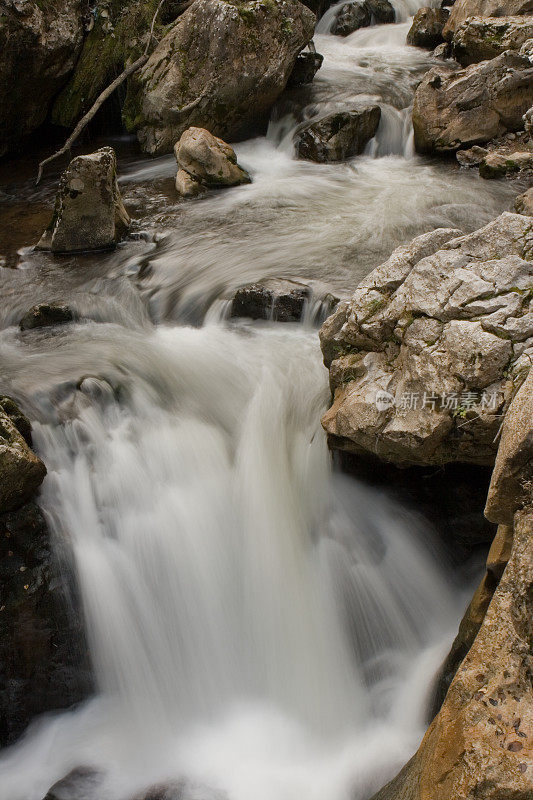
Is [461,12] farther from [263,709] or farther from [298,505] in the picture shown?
[263,709]

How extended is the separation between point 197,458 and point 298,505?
829mm

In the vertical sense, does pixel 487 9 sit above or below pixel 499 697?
above

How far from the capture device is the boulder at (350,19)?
14.6 meters

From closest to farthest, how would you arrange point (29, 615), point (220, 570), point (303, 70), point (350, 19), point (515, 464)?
point (515, 464), point (29, 615), point (220, 570), point (303, 70), point (350, 19)

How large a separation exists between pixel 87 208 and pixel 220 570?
16.2ft

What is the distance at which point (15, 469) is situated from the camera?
3842 millimetres

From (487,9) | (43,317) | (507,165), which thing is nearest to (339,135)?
(507,165)

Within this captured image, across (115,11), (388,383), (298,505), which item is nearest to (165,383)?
(298,505)

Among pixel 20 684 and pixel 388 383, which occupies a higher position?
pixel 388 383

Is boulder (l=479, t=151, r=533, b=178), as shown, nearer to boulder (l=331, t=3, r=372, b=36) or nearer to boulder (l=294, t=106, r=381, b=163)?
boulder (l=294, t=106, r=381, b=163)

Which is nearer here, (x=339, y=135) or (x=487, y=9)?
(x=339, y=135)

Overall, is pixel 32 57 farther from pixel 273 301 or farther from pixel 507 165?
pixel 507 165

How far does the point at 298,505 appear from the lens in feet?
14.6

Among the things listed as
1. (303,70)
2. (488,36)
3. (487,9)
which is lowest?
(303,70)
